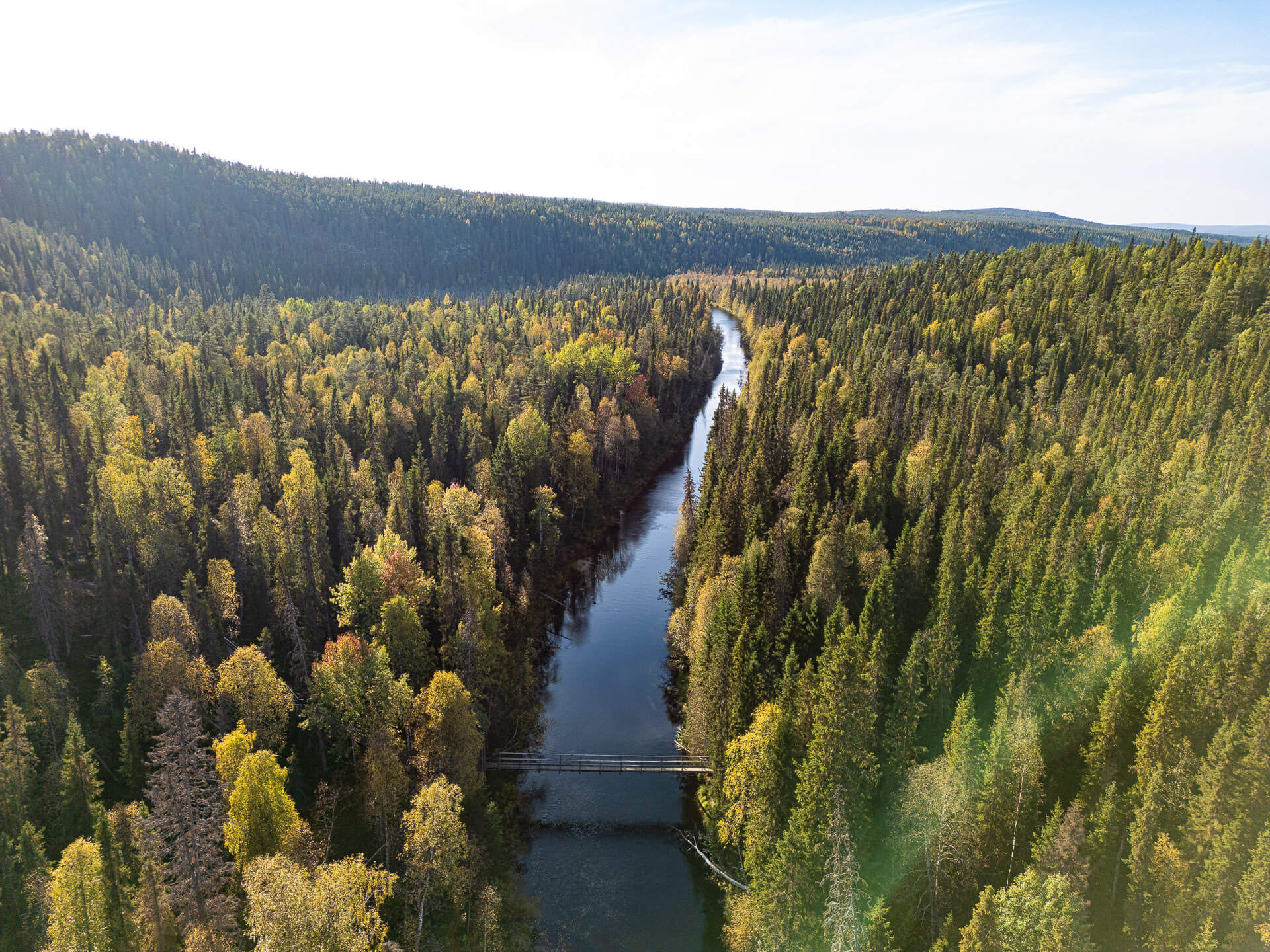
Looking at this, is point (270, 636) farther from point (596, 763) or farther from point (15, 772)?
point (596, 763)

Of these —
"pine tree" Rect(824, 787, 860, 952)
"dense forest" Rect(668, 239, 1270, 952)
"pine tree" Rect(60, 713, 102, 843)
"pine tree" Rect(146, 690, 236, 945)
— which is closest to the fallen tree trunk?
"dense forest" Rect(668, 239, 1270, 952)

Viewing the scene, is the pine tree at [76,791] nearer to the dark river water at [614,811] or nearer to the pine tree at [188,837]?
the pine tree at [188,837]

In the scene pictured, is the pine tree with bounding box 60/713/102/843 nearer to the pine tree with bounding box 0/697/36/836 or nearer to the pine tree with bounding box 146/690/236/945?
the pine tree with bounding box 0/697/36/836

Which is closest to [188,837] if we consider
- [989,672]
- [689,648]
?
[689,648]

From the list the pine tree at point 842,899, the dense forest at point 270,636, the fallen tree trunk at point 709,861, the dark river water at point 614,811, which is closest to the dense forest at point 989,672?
the pine tree at point 842,899

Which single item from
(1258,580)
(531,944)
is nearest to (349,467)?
(531,944)

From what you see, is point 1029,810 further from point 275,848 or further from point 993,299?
point 993,299
